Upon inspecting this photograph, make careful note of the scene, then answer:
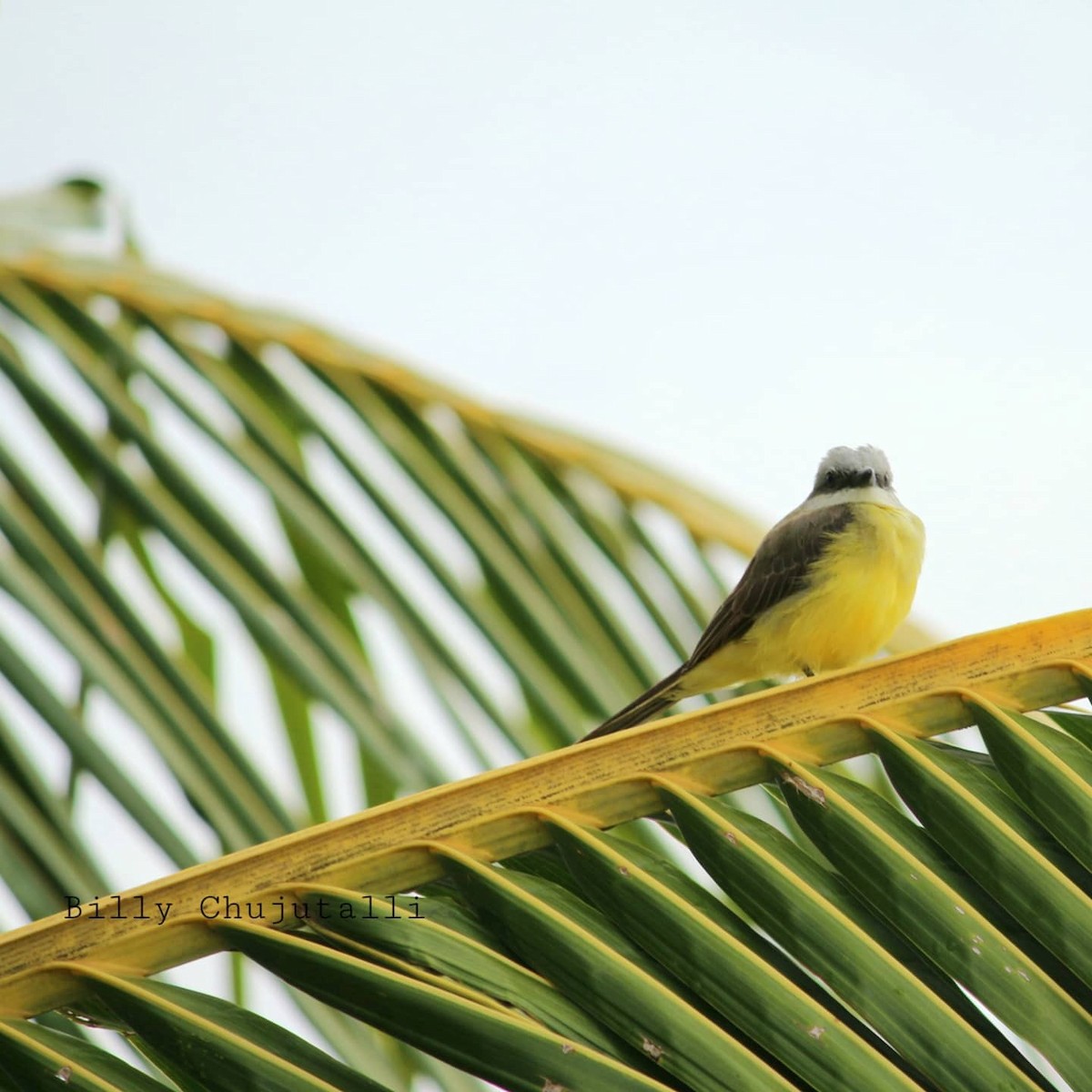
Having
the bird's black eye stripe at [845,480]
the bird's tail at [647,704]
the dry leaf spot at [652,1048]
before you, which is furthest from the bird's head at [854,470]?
the dry leaf spot at [652,1048]

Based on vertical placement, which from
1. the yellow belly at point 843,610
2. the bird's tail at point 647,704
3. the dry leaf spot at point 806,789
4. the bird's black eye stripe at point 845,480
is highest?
the bird's black eye stripe at point 845,480

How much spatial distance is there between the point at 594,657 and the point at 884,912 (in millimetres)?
1311

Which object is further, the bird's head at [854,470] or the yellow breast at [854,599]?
the bird's head at [854,470]

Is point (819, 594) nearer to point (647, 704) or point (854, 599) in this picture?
point (854, 599)

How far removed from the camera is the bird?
3184 millimetres

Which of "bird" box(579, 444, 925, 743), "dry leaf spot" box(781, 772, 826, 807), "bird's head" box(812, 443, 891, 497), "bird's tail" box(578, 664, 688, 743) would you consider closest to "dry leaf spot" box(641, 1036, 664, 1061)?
"dry leaf spot" box(781, 772, 826, 807)

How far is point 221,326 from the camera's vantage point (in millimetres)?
2742

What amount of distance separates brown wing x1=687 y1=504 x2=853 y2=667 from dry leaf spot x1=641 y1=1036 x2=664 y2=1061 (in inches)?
75.4

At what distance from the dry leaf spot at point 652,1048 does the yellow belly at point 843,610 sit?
1.82m

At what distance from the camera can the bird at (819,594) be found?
3184mm

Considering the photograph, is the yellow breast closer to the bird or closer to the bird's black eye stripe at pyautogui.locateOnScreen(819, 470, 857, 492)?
the bird

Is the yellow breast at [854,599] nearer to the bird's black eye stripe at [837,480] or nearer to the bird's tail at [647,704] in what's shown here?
the bird's black eye stripe at [837,480]

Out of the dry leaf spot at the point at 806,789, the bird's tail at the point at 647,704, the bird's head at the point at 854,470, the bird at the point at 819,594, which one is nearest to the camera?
the dry leaf spot at the point at 806,789

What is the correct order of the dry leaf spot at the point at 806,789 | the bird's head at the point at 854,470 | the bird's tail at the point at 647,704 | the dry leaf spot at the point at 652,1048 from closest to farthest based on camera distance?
the dry leaf spot at the point at 652,1048 < the dry leaf spot at the point at 806,789 < the bird's tail at the point at 647,704 < the bird's head at the point at 854,470
